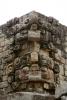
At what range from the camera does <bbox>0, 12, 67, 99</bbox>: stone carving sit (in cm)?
945

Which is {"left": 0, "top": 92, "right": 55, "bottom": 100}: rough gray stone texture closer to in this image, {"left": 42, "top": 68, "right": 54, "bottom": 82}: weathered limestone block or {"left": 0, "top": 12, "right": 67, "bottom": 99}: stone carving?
{"left": 0, "top": 12, "right": 67, "bottom": 99}: stone carving

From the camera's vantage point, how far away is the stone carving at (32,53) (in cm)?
945

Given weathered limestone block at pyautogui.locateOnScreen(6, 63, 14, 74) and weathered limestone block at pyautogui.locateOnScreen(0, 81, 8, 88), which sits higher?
weathered limestone block at pyautogui.locateOnScreen(6, 63, 14, 74)

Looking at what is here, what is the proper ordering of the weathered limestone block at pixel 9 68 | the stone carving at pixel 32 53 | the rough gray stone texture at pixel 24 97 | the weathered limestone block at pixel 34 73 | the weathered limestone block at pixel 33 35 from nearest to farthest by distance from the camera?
the rough gray stone texture at pixel 24 97 < the weathered limestone block at pixel 34 73 < the stone carving at pixel 32 53 < the weathered limestone block at pixel 33 35 < the weathered limestone block at pixel 9 68

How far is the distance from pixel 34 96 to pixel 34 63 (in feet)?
6.21

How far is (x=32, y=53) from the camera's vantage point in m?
9.51

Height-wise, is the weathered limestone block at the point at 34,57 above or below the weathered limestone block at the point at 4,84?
above

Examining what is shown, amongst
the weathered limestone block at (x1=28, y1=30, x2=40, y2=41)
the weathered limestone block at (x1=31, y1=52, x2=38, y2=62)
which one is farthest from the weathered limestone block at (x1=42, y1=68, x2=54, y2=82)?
the weathered limestone block at (x1=28, y1=30, x2=40, y2=41)

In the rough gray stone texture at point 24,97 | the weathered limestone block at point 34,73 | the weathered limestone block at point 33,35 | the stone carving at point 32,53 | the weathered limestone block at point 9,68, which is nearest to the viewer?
the rough gray stone texture at point 24,97

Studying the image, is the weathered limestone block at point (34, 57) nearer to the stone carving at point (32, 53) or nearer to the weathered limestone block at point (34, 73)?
the stone carving at point (32, 53)

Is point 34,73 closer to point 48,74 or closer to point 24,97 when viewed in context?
point 48,74

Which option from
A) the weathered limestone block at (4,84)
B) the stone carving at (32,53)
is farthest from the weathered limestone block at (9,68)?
the weathered limestone block at (4,84)

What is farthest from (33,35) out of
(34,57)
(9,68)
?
(9,68)

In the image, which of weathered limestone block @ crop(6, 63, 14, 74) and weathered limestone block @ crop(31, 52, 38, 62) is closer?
weathered limestone block @ crop(31, 52, 38, 62)
